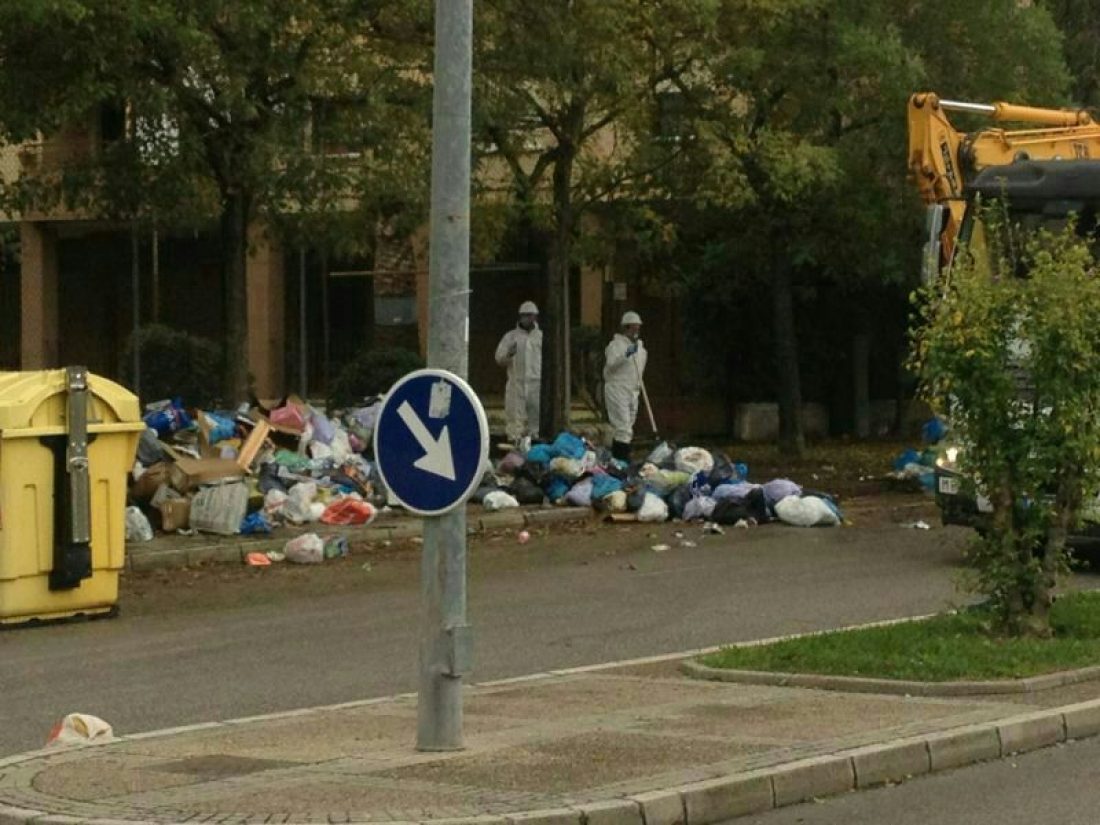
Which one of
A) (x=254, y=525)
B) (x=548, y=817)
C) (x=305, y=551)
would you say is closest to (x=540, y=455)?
(x=254, y=525)

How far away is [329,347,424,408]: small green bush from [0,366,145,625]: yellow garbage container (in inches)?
488

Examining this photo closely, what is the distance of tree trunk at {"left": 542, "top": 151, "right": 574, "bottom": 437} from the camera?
24.1 m

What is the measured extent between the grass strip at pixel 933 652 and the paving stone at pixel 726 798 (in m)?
2.45

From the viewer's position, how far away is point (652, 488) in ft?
65.9

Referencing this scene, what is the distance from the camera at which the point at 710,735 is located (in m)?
9.04

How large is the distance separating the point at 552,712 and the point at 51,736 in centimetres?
241

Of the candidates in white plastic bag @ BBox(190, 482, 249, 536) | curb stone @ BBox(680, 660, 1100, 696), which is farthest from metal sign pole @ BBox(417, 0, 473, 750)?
white plastic bag @ BBox(190, 482, 249, 536)

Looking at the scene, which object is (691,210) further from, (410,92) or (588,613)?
(588,613)

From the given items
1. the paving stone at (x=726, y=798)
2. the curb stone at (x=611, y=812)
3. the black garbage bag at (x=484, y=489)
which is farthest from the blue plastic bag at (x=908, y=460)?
the curb stone at (x=611, y=812)

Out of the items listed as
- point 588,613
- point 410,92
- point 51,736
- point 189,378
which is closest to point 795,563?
point 588,613

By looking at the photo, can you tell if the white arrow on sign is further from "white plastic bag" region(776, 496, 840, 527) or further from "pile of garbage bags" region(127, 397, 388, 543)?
"white plastic bag" region(776, 496, 840, 527)

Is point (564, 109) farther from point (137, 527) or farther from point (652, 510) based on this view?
point (137, 527)

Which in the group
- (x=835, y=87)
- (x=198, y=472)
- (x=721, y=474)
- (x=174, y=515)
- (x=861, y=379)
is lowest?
(x=174, y=515)

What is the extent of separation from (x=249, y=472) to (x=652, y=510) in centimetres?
391
